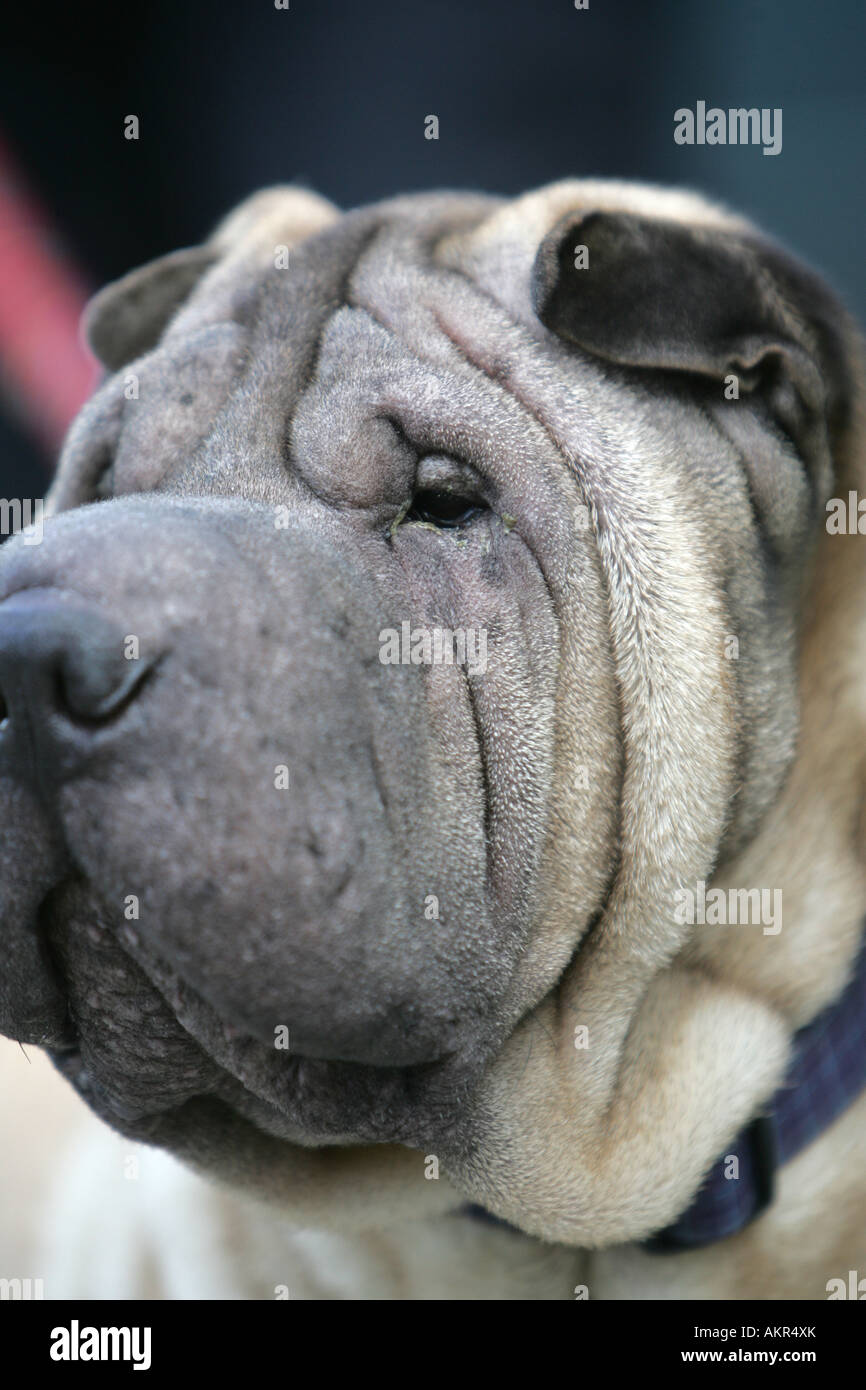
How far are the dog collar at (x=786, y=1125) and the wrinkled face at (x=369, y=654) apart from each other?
314 mm

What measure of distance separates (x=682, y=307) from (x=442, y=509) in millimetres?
426

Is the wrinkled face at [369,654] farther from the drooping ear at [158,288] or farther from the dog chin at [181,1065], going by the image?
the drooping ear at [158,288]

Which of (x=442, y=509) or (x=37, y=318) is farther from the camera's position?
(x=37, y=318)

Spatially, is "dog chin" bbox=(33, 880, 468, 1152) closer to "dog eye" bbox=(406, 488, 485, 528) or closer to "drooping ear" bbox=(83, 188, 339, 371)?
"dog eye" bbox=(406, 488, 485, 528)

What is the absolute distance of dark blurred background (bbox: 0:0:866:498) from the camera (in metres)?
3.35

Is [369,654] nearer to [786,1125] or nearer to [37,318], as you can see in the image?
[786,1125]

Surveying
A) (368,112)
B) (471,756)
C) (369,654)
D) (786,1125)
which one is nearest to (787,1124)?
(786,1125)

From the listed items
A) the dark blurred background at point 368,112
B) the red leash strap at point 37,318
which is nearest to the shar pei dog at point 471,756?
the dark blurred background at point 368,112

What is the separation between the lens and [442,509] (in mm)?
1462

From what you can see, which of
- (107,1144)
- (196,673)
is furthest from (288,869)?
(107,1144)

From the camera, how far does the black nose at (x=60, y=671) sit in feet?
3.68

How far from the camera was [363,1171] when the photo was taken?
162 cm

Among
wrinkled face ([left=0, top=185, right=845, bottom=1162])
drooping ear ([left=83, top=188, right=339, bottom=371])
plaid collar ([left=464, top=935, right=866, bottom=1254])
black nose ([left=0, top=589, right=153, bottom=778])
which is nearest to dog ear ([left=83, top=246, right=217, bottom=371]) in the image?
drooping ear ([left=83, top=188, right=339, bottom=371])

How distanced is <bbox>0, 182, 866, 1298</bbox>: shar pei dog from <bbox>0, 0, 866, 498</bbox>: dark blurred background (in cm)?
187
